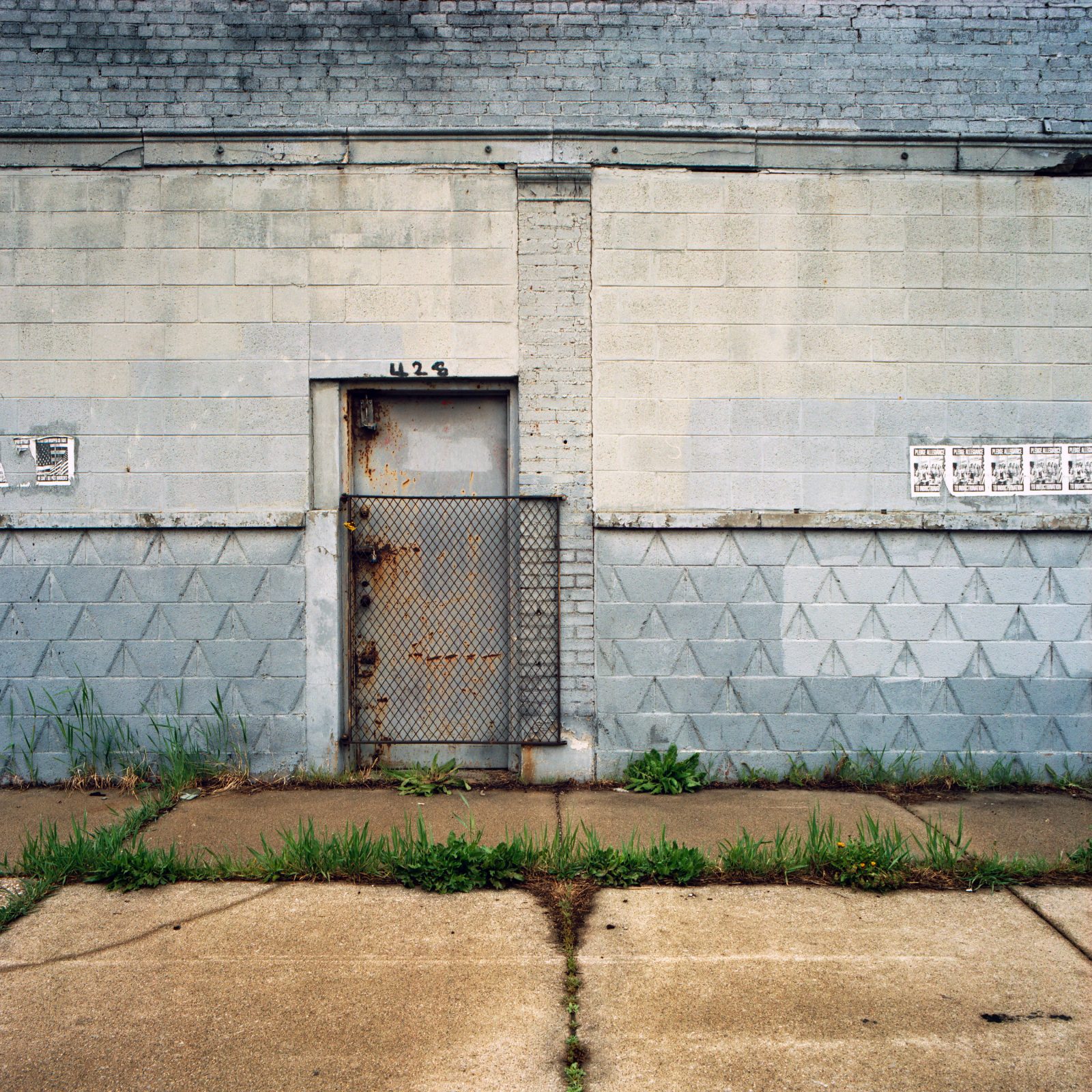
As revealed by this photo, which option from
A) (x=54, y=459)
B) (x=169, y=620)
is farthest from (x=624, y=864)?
(x=54, y=459)

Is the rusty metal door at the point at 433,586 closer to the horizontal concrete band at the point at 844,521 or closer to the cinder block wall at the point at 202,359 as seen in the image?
the cinder block wall at the point at 202,359

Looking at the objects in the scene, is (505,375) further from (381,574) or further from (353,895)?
(353,895)

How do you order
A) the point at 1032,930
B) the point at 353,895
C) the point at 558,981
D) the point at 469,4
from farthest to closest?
the point at 469,4, the point at 353,895, the point at 1032,930, the point at 558,981

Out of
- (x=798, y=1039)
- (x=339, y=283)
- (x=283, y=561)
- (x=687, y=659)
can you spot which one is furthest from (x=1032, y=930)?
(x=339, y=283)

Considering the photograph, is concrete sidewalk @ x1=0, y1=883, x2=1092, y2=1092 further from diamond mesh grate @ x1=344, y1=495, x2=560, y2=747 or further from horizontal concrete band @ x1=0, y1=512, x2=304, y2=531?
horizontal concrete band @ x1=0, y1=512, x2=304, y2=531

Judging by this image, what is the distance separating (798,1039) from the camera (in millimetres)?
2781

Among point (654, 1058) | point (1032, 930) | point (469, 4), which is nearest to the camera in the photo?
point (654, 1058)

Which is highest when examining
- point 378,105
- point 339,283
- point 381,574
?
point 378,105

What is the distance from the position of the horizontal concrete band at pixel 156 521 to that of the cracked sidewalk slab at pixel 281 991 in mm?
2279

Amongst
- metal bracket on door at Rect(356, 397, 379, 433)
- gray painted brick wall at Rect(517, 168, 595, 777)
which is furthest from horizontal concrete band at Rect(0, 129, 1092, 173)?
metal bracket on door at Rect(356, 397, 379, 433)

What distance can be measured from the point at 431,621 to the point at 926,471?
3193 mm

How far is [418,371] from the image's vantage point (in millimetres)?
5566

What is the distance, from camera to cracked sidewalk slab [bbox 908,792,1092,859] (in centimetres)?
440

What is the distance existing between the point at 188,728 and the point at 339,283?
2.85m
